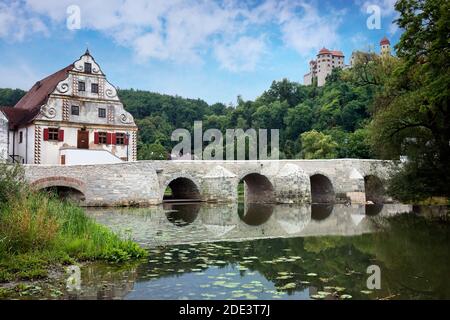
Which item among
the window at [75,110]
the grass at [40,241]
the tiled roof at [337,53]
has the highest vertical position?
the tiled roof at [337,53]

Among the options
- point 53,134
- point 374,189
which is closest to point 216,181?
point 53,134

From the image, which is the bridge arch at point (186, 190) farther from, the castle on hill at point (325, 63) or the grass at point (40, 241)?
the castle on hill at point (325, 63)

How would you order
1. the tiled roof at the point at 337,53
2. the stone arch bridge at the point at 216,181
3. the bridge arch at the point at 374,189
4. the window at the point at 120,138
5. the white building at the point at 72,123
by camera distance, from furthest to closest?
the tiled roof at the point at 337,53 < the bridge arch at the point at 374,189 < the window at the point at 120,138 < the white building at the point at 72,123 < the stone arch bridge at the point at 216,181

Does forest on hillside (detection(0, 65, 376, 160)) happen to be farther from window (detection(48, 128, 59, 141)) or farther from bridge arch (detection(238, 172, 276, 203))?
window (detection(48, 128, 59, 141))

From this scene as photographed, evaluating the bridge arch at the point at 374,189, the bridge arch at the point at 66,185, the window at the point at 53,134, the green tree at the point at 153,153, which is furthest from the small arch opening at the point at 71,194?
the green tree at the point at 153,153

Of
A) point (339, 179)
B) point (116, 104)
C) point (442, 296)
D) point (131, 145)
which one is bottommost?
point (442, 296)

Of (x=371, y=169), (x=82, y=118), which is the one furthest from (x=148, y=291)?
(x=371, y=169)

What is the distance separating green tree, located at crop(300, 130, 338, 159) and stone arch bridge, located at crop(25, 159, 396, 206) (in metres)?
10.3

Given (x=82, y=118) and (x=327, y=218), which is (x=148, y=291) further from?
(x=82, y=118)

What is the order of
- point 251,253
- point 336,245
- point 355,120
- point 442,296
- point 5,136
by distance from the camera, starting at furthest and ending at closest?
1. point 355,120
2. point 5,136
3. point 336,245
4. point 251,253
5. point 442,296

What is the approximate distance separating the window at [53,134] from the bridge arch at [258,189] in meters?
11.0

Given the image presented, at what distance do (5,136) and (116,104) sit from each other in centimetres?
665

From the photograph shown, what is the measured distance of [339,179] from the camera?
27781mm

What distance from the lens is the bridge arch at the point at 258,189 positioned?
27763 mm
